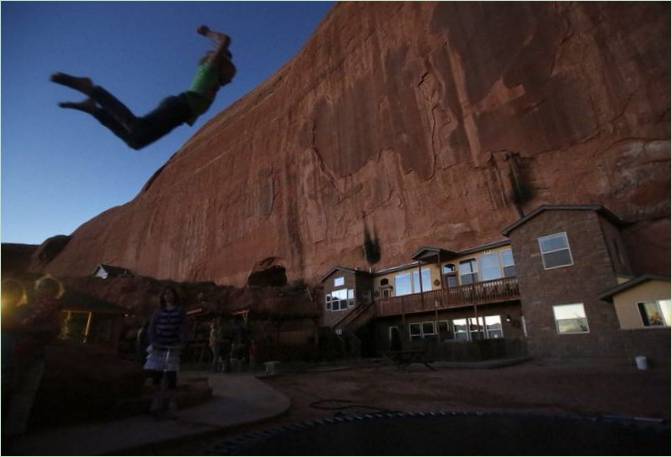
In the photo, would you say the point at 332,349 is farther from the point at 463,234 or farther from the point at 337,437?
the point at 337,437

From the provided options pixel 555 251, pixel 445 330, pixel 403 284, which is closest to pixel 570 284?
pixel 555 251

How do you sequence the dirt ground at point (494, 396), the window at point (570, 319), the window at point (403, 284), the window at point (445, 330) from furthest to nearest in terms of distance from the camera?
the window at point (403, 284), the window at point (445, 330), the window at point (570, 319), the dirt ground at point (494, 396)

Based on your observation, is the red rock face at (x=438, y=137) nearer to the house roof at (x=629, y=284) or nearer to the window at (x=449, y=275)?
the window at (x=449, y=275)

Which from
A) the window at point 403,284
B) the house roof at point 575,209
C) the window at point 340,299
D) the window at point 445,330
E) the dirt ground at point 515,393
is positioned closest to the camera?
the dirt ground at point 515,393

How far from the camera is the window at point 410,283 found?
25.8 meters

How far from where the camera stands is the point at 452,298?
877 inches

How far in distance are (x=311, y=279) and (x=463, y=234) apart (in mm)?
16061

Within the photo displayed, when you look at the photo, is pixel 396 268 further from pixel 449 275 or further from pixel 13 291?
pixel 13 291

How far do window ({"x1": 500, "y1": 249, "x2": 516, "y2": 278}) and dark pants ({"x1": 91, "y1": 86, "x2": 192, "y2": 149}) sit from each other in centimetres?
2086

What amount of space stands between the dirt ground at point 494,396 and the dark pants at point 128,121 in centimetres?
421

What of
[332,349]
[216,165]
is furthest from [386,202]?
[216,165]

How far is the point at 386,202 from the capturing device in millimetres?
31359

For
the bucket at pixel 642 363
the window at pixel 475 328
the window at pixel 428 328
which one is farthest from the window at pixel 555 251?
the window at pixel 428 328

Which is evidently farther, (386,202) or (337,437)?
(386,202)
